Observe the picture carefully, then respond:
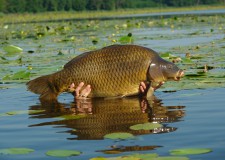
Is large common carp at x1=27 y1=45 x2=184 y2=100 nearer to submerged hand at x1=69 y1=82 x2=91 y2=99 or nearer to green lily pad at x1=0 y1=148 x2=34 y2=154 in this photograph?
submerged hand at x1=69 y1=82 x2=91 y2=99

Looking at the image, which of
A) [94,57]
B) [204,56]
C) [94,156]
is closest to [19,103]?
[94,57]

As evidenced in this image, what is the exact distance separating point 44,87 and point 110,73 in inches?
34.1

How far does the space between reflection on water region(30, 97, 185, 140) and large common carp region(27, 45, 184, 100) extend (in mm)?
183

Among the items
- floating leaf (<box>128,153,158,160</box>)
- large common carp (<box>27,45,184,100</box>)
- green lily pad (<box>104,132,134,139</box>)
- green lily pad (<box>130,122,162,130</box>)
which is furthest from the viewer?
large common carp (<box>27,45,184,100</box>)

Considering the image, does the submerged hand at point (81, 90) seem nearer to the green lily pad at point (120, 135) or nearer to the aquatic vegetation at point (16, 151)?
the green lily pad at point (120, 135)

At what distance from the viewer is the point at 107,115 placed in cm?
657

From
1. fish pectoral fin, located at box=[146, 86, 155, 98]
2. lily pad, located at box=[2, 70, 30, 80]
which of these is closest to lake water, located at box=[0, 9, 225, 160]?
fish pectoral fin, located at box=[146, 86, 155, 98]

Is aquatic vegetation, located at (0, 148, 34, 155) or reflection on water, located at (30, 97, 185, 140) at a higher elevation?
aquatic vegetation, located at (0, 148, 34, 155)

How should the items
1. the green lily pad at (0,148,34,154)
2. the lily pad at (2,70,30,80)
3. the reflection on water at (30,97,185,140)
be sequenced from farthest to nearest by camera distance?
the lily pad at (2,70,30,80), the reflection on water at (30,97,185,140), the green lily pad at (0,148,34,154)

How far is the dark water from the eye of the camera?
493cm

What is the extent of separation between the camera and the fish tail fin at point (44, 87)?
7574mm

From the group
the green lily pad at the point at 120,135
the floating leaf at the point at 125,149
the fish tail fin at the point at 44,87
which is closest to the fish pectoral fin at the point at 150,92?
the fish tail fin at the point at 44,87

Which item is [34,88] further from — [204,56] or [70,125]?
[204,56]

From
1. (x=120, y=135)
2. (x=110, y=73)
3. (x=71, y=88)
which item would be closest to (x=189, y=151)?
(x=120, y=135)
